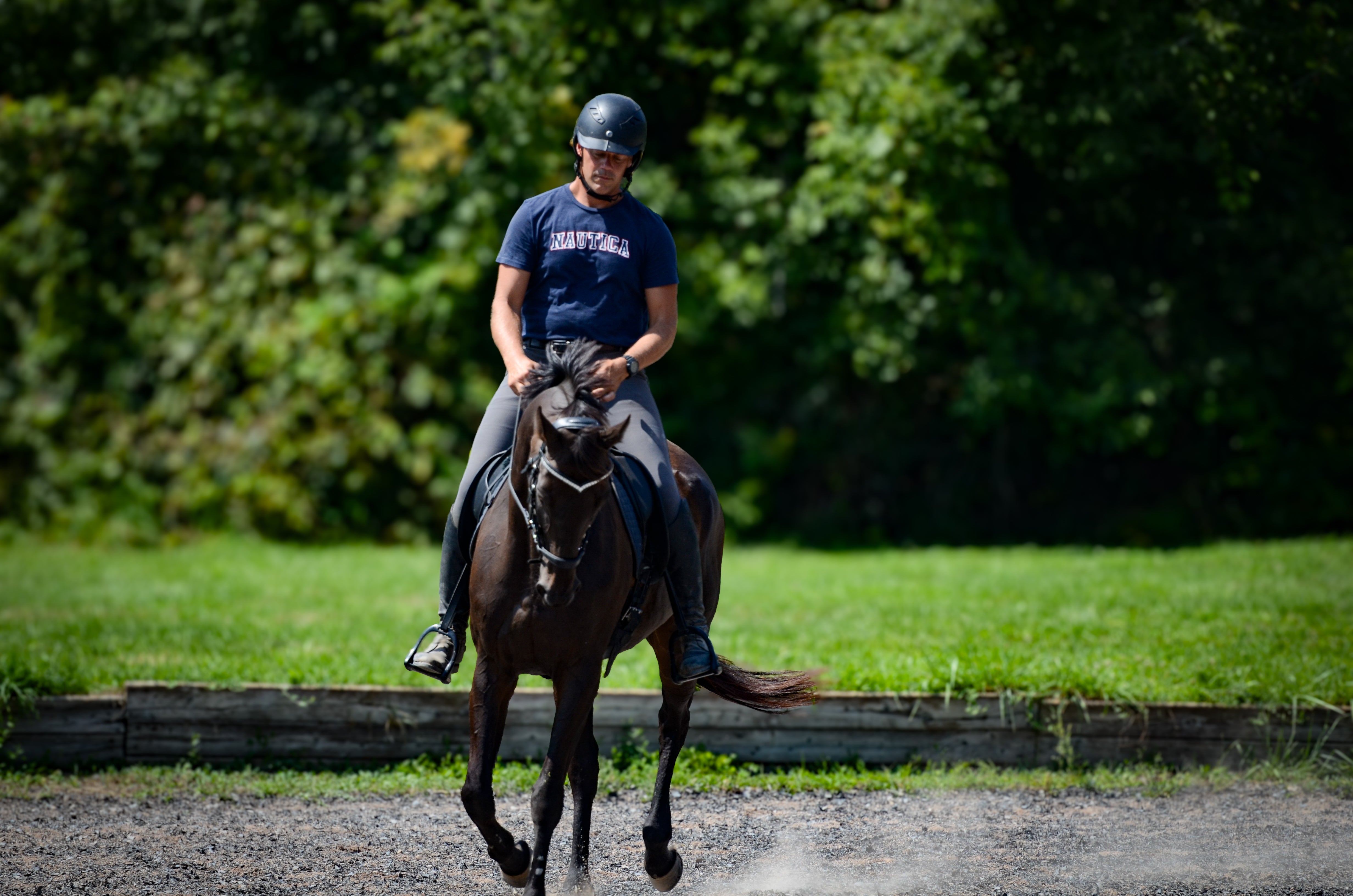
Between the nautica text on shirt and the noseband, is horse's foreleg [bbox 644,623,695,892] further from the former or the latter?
the nautica text on shirt

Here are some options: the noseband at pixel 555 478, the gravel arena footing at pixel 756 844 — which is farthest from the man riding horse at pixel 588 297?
the gravel arena footing at pixel 756 844

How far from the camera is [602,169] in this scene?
4.62m

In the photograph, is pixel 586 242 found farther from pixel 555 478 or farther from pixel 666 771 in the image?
pixel 666 771

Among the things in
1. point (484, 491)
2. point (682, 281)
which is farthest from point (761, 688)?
point (682, 281)

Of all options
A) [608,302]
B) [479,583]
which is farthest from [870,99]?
[479,583]

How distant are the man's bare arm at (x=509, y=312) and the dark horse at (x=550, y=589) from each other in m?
0.34

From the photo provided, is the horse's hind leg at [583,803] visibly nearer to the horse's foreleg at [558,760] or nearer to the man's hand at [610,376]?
the horse's foreleg at [558,760]

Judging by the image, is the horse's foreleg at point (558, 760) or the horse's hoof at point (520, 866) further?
the horse's hoof at point (520, 866)

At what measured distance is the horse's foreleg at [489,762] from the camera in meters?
4.27

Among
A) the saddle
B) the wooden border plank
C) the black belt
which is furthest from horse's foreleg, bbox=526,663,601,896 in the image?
the wooden border plank

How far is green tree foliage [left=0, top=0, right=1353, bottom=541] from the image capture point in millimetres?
12383

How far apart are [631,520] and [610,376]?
23.2 inches

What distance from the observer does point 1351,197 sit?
1160 centimetres

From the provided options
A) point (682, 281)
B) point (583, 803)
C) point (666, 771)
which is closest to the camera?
point (583, 803)
